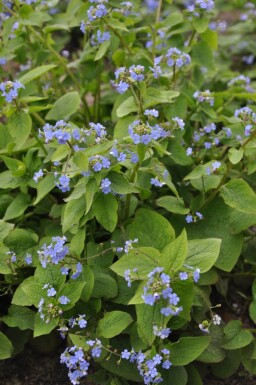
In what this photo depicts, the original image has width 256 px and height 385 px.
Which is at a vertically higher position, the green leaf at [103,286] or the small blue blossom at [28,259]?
the small blue blossom at [28,259]

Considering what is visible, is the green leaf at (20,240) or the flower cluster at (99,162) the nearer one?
the flower cluster at (99,162)

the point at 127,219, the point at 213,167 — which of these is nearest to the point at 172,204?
the point at 127,219

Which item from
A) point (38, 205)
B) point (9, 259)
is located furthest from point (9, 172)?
point (9, 259)

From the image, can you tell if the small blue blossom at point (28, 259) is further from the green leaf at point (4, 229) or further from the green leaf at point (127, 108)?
the green leaf at point (127, 108)

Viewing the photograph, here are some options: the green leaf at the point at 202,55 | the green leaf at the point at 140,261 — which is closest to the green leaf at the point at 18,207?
the green leaf at the point at 140,261

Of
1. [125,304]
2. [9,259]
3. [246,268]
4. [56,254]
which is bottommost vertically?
[246,268]

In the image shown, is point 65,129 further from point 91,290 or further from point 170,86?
point 170,86

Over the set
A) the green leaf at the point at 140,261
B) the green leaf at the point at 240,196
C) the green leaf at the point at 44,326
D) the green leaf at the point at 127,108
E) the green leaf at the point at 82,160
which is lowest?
the green leaf at the point at 44,326
